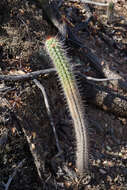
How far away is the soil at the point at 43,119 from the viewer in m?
2.46

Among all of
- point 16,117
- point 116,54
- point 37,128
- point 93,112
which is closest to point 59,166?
point 37,128

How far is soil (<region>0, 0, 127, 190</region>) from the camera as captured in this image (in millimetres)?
2461

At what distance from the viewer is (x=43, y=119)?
108 inches

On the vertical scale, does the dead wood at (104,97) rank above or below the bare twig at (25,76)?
below

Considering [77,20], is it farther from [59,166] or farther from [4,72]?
[59,166]

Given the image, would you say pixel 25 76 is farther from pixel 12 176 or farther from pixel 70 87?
pixel 12 176

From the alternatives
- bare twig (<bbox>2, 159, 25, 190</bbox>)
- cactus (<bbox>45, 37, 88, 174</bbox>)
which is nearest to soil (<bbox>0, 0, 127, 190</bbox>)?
bare twig (<bbox>2, 159, 25, 190</bbox>)

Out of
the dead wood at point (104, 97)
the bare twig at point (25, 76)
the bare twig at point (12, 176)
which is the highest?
the bare twig at point (25, 76)

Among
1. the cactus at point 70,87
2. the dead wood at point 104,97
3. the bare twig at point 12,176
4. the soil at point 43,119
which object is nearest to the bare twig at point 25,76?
the soil at point 43,119

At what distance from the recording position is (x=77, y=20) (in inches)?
143

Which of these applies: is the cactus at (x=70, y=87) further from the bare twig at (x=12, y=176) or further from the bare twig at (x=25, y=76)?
the bare twig at (x=12, y=176)

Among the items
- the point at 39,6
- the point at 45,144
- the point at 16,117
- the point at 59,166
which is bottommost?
the point at 59,166

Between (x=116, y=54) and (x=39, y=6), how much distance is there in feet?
4.47

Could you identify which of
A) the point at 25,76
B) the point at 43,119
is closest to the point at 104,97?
the point at 43,119
